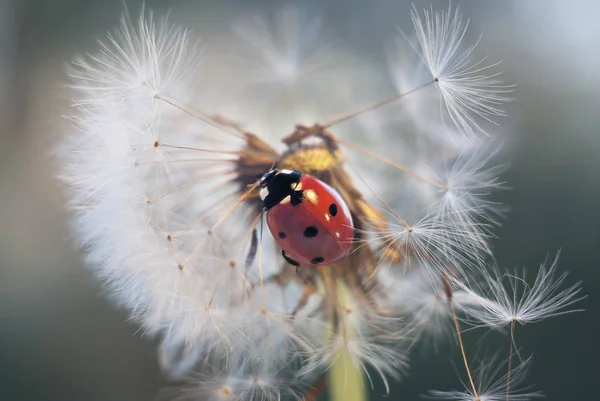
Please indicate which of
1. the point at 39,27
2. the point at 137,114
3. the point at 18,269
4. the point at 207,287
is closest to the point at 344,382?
the point at 207,287

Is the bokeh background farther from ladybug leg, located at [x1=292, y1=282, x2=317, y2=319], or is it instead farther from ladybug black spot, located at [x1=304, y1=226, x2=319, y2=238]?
ladybug black spot, located at [x1=304, y1=226, x2=319, y2=238]

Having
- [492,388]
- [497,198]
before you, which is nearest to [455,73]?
[492,388]

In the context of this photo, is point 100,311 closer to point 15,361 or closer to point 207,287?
point 15,361

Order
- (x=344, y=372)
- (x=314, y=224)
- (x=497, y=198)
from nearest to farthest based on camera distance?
1. (x=314, y=224)
2. (x=344, y=372)
3. (x=497, y=198)

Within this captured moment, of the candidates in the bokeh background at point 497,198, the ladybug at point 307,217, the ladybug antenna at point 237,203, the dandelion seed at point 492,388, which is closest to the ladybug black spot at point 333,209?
the ladybug at point 307,217

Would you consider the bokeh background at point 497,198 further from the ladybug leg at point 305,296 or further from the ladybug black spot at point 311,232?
the ladybug black spot at point 311,232

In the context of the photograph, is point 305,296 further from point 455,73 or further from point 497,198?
point 497,198
